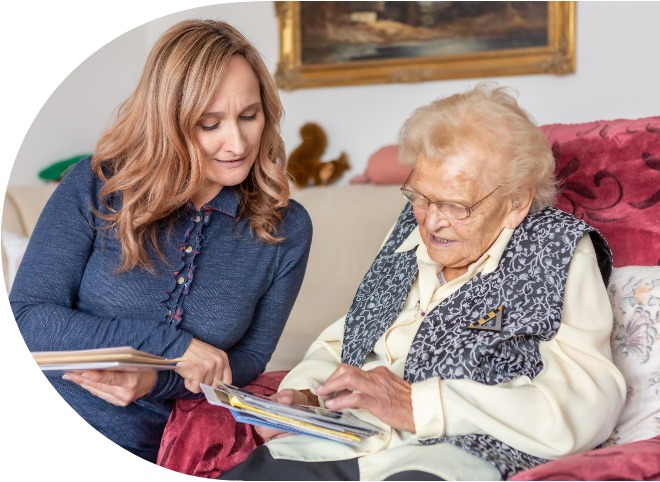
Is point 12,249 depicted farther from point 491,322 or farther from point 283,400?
point 491,322

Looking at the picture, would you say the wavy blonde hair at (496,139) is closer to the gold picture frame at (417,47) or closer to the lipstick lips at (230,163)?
the lipstick lips at (230,163)

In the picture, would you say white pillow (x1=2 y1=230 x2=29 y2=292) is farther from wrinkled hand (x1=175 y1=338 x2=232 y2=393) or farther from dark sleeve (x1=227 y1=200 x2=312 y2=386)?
wrinkled hand (x1=175 y1=338 x2=232 y2=393)

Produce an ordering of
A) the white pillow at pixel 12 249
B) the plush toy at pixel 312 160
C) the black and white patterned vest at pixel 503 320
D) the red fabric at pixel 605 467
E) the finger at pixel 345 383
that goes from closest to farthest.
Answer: the red fabric at pixel 605 467, the finger at pixel 345 383, the black and white patterned vest at pixel 503 320, the white pillow at pixel 12 249, the plush toy at pixel 312 160

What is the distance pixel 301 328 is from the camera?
3.12 metres

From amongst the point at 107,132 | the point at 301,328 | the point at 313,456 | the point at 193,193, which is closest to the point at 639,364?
the point at 313,456

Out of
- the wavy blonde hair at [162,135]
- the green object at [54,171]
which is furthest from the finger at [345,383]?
the green object at [54,171]

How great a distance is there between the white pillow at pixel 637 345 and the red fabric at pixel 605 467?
296mm

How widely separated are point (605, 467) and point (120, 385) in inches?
34.9

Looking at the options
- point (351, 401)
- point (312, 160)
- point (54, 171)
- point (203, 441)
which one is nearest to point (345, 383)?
point (351, 401)

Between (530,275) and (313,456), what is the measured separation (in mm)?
544

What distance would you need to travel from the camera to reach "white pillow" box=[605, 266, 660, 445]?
165cm

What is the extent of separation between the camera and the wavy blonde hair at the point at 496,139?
65.2 inches

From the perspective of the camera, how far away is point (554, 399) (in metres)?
1.44

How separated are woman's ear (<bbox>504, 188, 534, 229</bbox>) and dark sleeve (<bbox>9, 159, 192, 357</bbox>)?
0.71 metres
